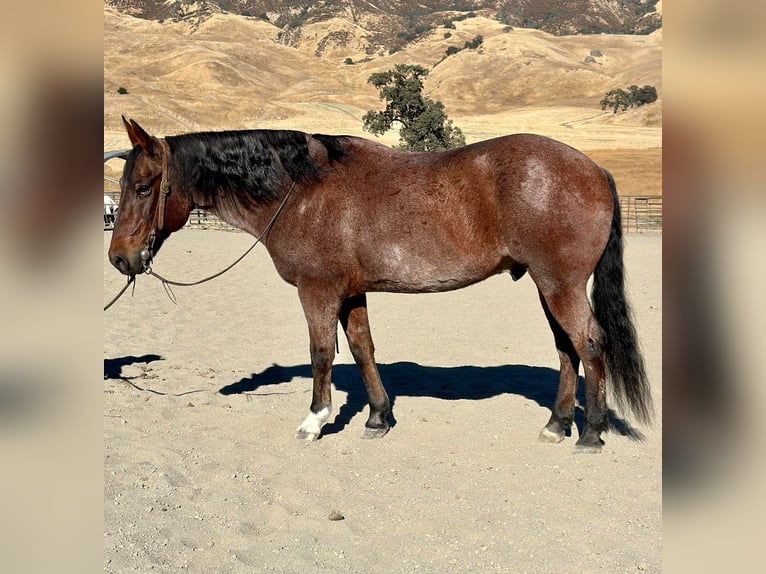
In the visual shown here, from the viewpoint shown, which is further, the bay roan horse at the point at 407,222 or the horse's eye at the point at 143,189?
the horse's eye at the point at 143,189

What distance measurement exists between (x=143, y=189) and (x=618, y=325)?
3350 mm

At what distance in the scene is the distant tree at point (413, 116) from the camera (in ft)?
120

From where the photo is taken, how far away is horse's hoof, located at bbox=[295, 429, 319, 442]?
5328mm

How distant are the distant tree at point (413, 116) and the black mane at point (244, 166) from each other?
101 ft

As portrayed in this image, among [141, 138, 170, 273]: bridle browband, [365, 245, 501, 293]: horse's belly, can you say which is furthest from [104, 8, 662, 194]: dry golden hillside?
[141, 138, 170, 273]: bridle browband

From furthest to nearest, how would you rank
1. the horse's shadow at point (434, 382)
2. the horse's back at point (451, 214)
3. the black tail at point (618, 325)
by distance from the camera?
1. the horse's shadow at point (434, 382)
2. the black tail at point (618, 325)
3. the horse's back at point (451, 214)

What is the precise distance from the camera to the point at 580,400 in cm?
643

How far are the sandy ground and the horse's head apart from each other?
4.15 feet

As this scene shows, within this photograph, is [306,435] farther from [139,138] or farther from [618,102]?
[618,102]

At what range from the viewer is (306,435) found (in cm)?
534

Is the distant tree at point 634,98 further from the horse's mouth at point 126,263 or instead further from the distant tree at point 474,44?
the horse's mouth at point 126,263

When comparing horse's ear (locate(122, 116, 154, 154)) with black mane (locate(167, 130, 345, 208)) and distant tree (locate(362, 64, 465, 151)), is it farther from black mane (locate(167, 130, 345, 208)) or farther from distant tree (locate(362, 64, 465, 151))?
distant tree (locate(362, 64, 465, 151))

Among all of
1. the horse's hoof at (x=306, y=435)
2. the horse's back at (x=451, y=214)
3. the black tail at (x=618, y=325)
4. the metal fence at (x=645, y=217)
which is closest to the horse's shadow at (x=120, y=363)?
the horse's hoof at (x=306, y=435)

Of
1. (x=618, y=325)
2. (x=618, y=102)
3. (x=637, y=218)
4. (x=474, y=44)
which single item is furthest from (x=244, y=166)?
(x=474, y=44)
